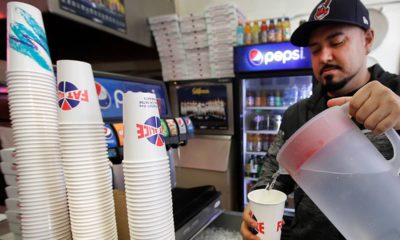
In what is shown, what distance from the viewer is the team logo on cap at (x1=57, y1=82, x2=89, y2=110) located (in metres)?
0.56

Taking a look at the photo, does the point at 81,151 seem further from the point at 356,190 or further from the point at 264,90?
the point at 264,90

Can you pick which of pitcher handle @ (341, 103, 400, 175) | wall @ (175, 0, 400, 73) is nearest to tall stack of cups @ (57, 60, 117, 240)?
pitcher handle @ (341, 103, 400, 175)

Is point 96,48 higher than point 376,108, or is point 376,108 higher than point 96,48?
point 96,48

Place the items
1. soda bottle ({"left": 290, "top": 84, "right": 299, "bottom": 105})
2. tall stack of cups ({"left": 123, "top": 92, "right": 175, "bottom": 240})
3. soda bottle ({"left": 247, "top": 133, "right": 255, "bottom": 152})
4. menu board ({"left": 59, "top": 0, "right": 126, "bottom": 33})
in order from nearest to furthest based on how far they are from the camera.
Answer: tall stack of cups ({"left": 123, "top": 92, "right": 175, "bottom": 240}) < menu board ({"left": 59, "top": 0, "right": 126, "bottom": 33}) < soda bottle ({"left": 290, "top": 84, "right": 299, "bottom": 105}) < soda bottle ({"left": 247, "top": 133, "right": 255, "bottom": 152})

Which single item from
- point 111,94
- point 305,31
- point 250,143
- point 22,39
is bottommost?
point 250,143

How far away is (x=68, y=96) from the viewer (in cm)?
56

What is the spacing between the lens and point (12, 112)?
58cm

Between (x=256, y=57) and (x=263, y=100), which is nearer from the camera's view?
(x=256, y=57)

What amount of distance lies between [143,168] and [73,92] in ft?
0.86

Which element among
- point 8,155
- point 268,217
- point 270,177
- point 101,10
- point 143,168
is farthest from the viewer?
point 101,10

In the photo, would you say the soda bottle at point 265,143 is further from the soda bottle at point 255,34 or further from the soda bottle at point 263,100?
the soda bottle at point 255,34

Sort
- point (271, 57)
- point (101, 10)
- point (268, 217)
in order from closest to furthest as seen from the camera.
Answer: point (268, 217) < point (101, 10) < point (271, 57)

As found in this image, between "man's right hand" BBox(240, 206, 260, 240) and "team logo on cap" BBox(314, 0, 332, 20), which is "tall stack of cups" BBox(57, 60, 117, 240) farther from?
"team logo on cap" BBox(314, 0, 332, 20)

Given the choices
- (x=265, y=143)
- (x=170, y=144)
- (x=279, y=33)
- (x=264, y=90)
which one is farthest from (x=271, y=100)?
(x=170, y=144)
